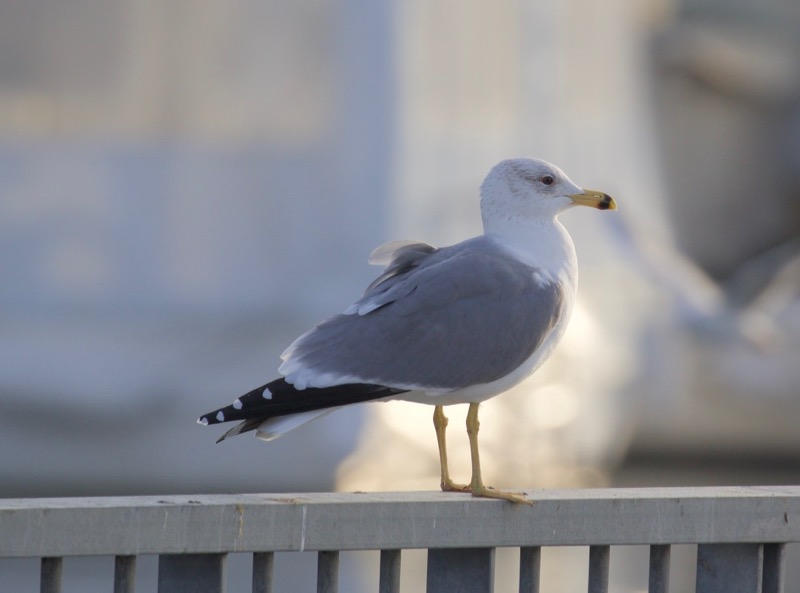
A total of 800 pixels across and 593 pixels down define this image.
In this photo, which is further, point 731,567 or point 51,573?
point 731,567

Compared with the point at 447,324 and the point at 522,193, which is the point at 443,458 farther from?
the point at 522,193

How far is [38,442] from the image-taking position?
3.79 meters

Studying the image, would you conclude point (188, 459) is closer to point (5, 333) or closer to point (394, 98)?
point (5, 333)

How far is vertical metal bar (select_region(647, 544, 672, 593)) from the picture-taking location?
154 cm

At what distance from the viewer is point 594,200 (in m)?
2.13

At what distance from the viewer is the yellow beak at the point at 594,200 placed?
6.97 feet

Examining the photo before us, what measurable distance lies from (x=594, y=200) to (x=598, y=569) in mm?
764

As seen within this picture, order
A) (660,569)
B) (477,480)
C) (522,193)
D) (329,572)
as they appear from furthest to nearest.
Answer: (522,193) → (477,480) → (660,569) → (329,572)

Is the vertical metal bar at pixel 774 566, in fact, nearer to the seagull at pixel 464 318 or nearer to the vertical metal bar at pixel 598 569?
the vertical metal bar at pixel 598 569

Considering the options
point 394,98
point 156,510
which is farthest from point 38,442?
point 156,510

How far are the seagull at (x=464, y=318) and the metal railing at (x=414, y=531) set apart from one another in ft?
0.88

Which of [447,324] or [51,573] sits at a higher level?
[447,324]

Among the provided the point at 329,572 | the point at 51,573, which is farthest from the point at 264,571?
the point at 51,573

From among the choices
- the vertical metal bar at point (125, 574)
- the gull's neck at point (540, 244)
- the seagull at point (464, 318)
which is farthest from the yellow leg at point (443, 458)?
the vertical metal bar at point (125, 574)
